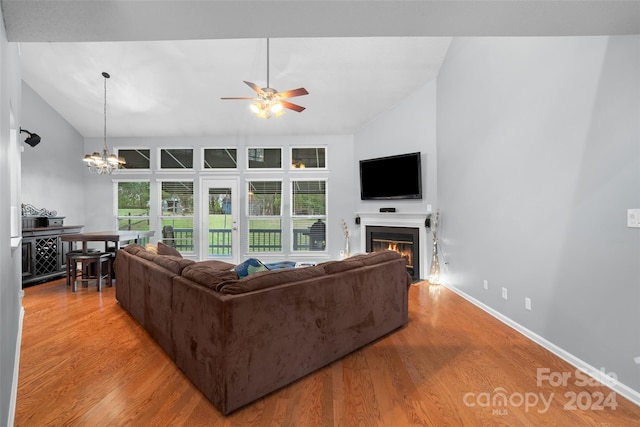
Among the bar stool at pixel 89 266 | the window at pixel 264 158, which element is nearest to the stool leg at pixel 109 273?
the bar stool at pixel 89 266

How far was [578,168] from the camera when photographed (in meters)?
2.31

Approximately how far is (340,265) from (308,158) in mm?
4579

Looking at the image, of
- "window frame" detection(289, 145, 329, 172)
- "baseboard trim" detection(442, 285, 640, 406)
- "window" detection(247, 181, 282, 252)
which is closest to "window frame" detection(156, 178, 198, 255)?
"window" detection(247, 181, 282, 252)

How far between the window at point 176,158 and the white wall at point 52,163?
1772 mm

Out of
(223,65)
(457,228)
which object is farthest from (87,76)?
(457,228)


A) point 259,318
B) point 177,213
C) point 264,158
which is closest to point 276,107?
point 259,318

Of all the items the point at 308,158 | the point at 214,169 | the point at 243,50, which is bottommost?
the point at 214,169

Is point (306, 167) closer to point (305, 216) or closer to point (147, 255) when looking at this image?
point (305, 216)

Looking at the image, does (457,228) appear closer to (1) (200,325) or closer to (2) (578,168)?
(2) (578,168)

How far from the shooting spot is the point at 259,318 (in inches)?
73.5

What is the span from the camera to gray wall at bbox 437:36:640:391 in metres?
2.00

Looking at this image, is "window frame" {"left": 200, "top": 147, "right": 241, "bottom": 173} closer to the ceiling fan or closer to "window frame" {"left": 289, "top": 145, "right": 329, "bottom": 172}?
"window frame" {"left": 289, "top": 145, "right": 329, "bottom": 172}

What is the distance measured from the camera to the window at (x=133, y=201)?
6820mm

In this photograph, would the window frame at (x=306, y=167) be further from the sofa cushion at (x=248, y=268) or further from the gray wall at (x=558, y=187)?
the sofa cushion at (x=248, y=268)
